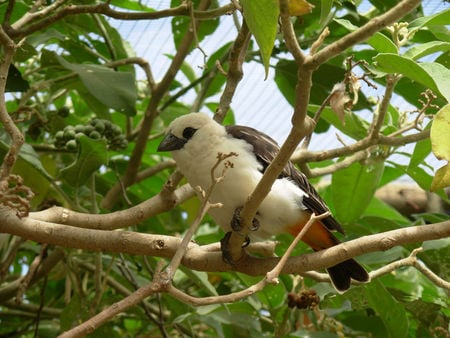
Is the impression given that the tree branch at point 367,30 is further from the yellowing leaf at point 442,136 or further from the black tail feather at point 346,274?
the black tail feather at point 346,274

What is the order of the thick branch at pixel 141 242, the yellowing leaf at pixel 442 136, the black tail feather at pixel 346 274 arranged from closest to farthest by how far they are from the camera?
the yellowing leaf at pixel 442 136
the thick branch at pixel 141 242
the black tail feather at pixel 346 274

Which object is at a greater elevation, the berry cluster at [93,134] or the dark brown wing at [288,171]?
the dark brown wing at [288,171]

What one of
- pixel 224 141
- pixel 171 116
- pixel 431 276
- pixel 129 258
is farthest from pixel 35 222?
pixel 171 116

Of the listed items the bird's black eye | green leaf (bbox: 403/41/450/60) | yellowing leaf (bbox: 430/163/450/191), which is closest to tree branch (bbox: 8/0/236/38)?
the bird's black eye

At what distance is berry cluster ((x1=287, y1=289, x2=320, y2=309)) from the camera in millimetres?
1844

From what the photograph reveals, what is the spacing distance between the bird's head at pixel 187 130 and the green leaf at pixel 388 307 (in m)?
0.54

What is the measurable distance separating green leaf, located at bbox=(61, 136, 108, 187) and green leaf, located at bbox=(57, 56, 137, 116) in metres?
0.14

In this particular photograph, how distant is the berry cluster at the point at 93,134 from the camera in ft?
6.86

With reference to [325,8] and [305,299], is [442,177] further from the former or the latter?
[305,299]

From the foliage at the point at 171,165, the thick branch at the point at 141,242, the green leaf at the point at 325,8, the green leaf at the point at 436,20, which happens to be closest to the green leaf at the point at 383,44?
the foliage at the point at 171,165

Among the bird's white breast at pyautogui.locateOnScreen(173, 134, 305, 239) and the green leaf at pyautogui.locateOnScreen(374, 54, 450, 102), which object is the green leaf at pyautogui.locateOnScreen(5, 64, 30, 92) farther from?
the green leaf at pyautogui.locateOnScreen(374, 54, 450, 102)

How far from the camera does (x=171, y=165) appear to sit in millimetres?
2311

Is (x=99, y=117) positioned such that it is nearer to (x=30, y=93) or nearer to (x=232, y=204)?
(x=30, y=93)

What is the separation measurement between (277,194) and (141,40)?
1333mm
